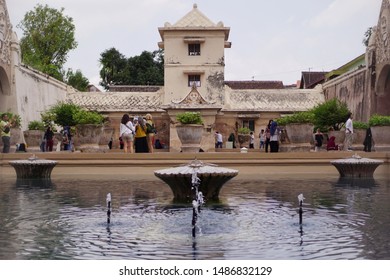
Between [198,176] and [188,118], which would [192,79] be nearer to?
[188,118]

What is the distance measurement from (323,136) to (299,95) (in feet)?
38.3

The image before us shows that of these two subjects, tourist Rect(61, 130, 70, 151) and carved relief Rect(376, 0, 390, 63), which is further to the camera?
carved relief Rect(376, 0, 390, 63)

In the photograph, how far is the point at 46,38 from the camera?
27.2 m

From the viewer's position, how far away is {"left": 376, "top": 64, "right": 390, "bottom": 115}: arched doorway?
74.4 ft

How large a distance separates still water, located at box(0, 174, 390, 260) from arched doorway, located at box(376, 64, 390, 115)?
46.6 ft

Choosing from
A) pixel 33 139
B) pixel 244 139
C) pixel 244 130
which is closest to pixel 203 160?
pixel 33 139

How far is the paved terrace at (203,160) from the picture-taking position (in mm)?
11938

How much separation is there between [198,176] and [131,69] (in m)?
36.8

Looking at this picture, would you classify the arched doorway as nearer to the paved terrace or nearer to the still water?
the paved terrace

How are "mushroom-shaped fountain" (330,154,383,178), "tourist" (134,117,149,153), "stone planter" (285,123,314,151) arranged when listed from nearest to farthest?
"mushroom-shaped fountain" (330,154,383,178) < "tourist" (134,117,149,153) < "stone planter" (285,123,314,151)

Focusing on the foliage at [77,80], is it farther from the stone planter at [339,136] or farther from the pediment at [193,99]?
the stone planter at [339,136]

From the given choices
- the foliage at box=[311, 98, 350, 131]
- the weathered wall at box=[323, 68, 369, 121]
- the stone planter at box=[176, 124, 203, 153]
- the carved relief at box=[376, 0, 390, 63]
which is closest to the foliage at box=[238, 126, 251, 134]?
the weathered wall at box=[323, 68, 369, 121]
